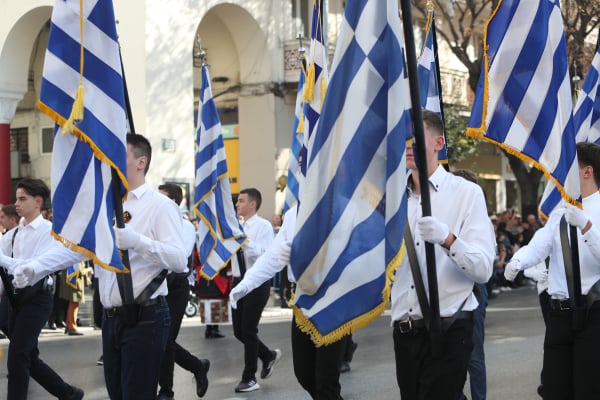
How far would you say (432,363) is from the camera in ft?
16.1

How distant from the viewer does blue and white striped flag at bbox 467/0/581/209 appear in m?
5.84

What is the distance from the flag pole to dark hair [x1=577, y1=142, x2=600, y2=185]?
1883 millimetres

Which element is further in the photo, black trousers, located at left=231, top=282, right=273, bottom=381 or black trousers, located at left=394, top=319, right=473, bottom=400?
black trousers, located at left=231, top=282, right=273, bottom=381

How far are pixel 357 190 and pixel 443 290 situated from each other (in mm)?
777

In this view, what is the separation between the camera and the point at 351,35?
471 centimetres

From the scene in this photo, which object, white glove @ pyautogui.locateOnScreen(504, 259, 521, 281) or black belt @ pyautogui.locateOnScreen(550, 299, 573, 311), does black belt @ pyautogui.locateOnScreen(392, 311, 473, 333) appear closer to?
black belt @ pyautogui.locateOnScreen(550, 299, 573, 311)

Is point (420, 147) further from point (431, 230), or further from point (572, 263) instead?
point (572, 263)

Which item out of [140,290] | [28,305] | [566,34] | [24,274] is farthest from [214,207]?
[566,34]

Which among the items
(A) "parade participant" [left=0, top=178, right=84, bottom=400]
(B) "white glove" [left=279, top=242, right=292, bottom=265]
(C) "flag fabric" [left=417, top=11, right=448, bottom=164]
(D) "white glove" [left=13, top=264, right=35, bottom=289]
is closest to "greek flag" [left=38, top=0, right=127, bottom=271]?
(D) "white glove" [left=13, top=264, right=35, bottom=289]

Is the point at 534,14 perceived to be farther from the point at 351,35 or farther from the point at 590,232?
the point at 351,35

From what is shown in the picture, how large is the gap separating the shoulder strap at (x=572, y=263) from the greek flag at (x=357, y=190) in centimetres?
167

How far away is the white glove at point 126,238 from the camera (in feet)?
18.2

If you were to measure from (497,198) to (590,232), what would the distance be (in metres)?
34.0

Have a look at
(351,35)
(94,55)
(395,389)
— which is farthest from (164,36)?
(351,35)
